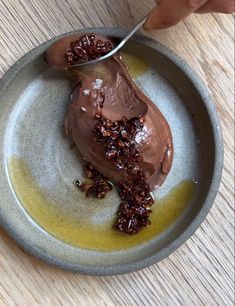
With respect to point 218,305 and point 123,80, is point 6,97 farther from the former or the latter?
point 218,305

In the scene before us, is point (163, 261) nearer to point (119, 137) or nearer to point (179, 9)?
point (119, 137)

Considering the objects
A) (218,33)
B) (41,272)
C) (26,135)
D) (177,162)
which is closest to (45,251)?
(41,272)

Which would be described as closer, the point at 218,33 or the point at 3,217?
the point at 3,217

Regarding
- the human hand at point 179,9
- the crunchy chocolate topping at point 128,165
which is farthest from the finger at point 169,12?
the crunchy chocolate topping at point 128,165

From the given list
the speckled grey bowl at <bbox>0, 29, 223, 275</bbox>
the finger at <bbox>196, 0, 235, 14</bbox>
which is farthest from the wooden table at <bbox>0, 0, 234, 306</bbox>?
the finger at <bbox>196, 0, 235, 14</bbox>

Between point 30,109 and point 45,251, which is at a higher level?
point 30,109

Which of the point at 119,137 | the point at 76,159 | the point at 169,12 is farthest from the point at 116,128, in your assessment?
Answer: the point at 169,12

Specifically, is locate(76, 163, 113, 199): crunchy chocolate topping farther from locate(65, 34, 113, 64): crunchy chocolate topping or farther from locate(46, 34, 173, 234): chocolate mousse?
locate(65, 34, 113, 64): crunchy chocolate topping
